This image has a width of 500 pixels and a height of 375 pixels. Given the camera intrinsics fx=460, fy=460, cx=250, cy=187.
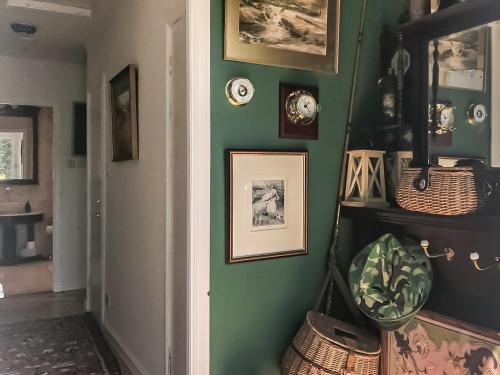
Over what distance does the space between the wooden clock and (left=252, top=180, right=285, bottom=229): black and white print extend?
214 mm

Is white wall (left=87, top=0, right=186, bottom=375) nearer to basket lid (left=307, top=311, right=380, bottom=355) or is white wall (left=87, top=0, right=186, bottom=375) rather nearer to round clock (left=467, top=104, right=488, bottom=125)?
basket lid (left=307, top=311, right=380, bottom=355)

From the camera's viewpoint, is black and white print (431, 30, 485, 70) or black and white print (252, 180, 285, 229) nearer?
black and white print (431, 30, 485, 70)

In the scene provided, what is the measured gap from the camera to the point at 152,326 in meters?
2.29

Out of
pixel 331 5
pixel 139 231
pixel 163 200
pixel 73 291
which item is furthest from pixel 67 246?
pixel 331 5

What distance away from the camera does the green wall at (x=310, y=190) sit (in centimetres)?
177

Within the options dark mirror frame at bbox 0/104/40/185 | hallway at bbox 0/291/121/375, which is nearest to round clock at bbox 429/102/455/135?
hallway at bbox 0/291/121/375

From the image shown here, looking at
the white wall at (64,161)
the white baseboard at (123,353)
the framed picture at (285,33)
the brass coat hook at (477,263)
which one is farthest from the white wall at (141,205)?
the white wall at (64,161)

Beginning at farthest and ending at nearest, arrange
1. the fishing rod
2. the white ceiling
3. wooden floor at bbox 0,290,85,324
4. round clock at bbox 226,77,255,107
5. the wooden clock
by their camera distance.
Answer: wooden floor at bbox 0,290,85,324
the white ceiling
the fishing rod
the wooden clock
round clock at bbox 226,77,255,107

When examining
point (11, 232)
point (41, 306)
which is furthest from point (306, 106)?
point (11, 232)

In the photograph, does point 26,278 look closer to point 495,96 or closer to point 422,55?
point 422,55

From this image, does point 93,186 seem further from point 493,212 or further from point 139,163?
point 493,212

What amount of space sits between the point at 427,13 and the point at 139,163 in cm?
157

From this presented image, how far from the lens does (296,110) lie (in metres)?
1.89

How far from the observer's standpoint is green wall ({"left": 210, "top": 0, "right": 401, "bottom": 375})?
5.81 ft
